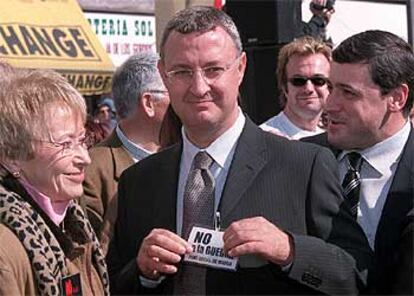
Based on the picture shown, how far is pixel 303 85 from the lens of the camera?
5.21 metres

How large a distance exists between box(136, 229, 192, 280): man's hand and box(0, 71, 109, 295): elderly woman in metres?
0.20

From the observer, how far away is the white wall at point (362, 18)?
28.9 feet

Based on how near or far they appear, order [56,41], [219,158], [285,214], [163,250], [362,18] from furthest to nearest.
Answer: [362,18]
[56,41]
[219,158]
[285,214]
[163,250]

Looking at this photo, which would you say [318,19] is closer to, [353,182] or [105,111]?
[105,111]

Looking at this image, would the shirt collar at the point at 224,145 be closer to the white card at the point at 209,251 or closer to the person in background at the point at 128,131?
the white card at the point at 209,251

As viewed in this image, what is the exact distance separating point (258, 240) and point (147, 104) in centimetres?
212

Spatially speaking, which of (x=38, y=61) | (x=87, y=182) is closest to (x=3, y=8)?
(x=38, y=61)

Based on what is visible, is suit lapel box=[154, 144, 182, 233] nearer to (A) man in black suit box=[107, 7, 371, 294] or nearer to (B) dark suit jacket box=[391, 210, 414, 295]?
(A) man in black suit box=[107, 7, 371, 294]

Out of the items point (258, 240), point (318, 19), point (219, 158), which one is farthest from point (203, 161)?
point (318, 19)

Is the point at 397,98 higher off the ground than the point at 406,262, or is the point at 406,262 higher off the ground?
the point at 397,98

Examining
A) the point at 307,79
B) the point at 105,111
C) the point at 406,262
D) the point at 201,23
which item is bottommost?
the point at 105,111

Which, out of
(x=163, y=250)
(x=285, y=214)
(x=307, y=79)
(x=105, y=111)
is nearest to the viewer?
(x=163, y=250)

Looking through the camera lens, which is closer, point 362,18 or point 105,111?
point 362,18

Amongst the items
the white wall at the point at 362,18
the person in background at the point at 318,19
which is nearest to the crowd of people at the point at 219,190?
the person in background at the point at 318,19
